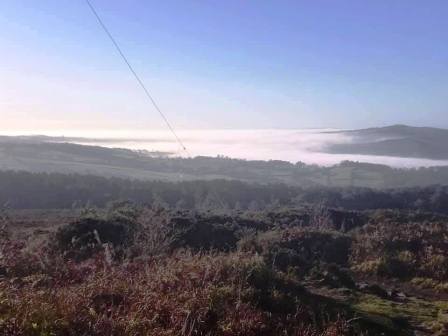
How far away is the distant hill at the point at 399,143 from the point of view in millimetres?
88250

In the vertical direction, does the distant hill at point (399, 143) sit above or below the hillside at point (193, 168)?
above

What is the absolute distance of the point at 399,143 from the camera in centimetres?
8962

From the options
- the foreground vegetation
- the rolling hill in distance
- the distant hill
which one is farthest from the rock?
the distant hill

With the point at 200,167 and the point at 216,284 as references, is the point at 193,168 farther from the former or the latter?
the point at 216,284

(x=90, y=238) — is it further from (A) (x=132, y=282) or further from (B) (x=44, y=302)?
(B) (x=44, y=302)

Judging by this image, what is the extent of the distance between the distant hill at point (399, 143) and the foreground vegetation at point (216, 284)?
73.9 meters

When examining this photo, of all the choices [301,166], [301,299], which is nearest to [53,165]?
[301,166]

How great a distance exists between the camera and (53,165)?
5941 cm

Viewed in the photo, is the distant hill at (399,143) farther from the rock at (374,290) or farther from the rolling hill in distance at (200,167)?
the rock at (374,290)

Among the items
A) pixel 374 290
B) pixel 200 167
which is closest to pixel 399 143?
pixel 200 167

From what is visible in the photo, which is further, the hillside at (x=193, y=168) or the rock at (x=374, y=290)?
the hillside at (x=193, y=168)

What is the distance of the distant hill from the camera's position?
8825 centimetres

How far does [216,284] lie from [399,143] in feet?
287

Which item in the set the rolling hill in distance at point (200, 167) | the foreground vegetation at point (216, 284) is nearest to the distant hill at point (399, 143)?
the rolling hill in distance at point (200, 167)
